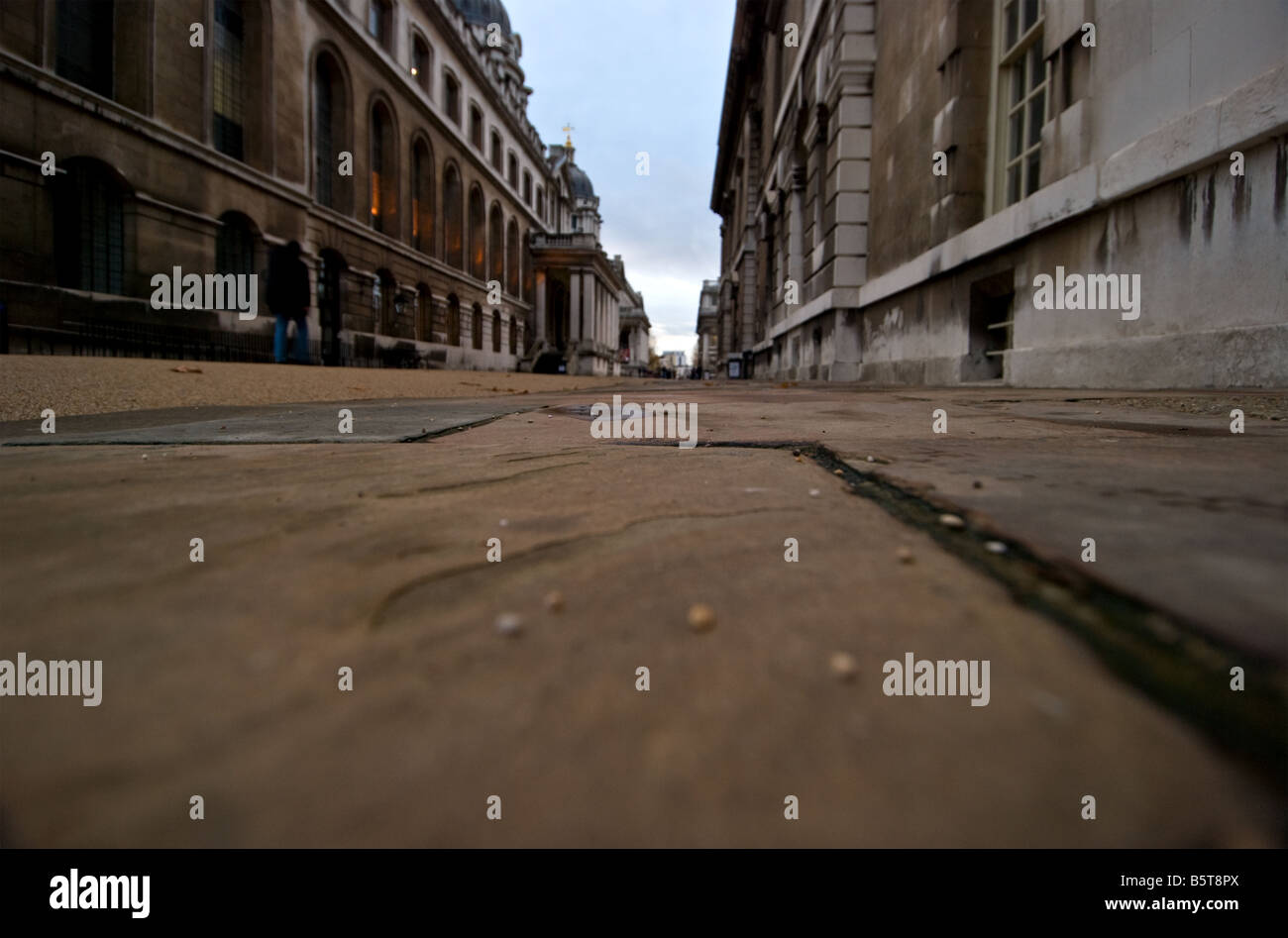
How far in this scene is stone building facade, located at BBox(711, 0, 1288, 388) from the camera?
360cm

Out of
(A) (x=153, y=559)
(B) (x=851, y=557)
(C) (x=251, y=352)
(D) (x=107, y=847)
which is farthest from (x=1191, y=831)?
(C) (x=251, y=352)

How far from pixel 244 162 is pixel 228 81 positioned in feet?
6.32

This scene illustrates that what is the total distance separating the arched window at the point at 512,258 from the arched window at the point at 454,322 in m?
7.27

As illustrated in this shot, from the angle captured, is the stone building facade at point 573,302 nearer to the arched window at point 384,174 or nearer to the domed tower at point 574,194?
the domed tower at point 574,194

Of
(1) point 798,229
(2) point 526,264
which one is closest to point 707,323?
(2) point 526,264

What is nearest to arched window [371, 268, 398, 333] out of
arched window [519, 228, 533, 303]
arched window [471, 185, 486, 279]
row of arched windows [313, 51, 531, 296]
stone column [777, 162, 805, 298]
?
row of arched windows [313, 51, 531, 296]

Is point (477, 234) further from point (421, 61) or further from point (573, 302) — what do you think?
point (573, 302)

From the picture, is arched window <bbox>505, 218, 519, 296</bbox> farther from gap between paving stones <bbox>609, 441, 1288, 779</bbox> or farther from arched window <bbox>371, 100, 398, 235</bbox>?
gap between paving stones <bbox>609, 441, 1288, 779</bbox>

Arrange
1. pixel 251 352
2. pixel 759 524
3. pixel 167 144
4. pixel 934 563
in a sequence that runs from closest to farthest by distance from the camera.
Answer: pixel 934 563 → pixel 759 524 → pixel 167 144 → pixel 251 352

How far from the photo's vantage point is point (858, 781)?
0.37 meters

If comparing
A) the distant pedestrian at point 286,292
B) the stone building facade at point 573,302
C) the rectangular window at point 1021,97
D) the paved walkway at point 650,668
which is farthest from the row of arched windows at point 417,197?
the paved walkway at point 650,668

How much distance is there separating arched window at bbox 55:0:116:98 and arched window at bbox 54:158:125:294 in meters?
1.90

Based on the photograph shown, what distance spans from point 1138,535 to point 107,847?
0.95 metres
